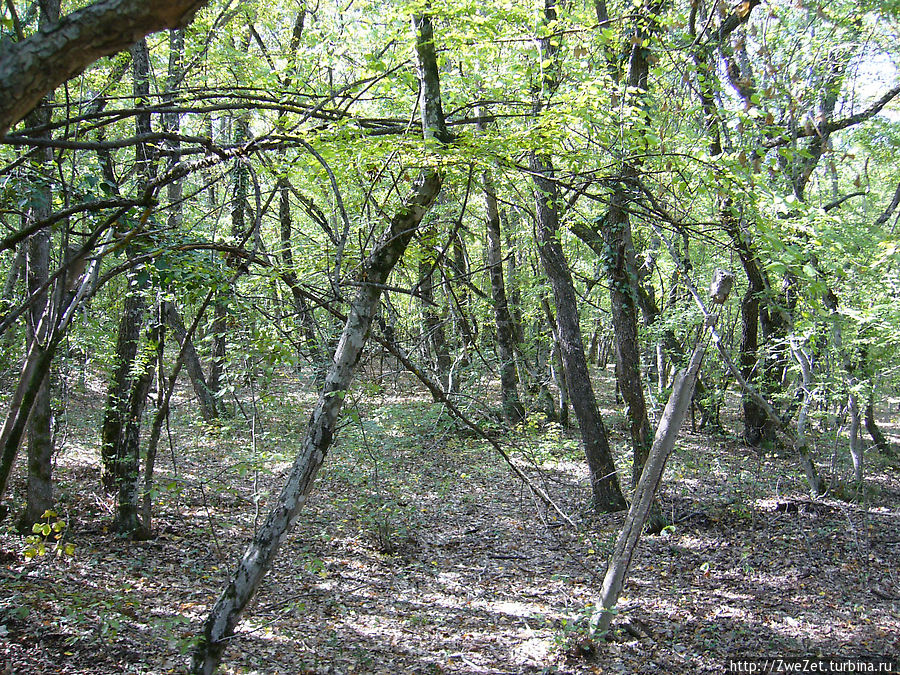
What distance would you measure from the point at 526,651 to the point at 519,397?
28.0 feet

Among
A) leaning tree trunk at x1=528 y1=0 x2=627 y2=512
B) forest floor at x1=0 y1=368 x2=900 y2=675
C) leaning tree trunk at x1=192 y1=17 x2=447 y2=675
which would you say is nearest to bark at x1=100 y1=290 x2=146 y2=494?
forest floor at x1=0 y1=368 x2=900 y2=675

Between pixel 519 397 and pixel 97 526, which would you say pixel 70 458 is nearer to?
pixel 97 526

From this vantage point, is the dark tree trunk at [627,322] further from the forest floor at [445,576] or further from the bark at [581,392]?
the forest floor at [445,576]

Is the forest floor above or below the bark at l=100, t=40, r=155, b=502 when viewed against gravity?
below

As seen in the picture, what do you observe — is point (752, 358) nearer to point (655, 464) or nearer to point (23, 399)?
point (655, 464)

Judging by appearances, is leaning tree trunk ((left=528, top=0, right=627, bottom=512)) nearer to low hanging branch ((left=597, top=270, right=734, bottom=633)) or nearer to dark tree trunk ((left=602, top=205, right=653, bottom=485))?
dark tree trunk ((left=602, top=205, right=653, bottom=485))

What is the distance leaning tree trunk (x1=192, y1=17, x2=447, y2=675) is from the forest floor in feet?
0.85

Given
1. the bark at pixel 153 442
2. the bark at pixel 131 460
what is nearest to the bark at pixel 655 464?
the bark at pixel 153 442

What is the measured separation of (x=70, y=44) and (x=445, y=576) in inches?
257

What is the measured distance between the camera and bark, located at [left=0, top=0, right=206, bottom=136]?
4.42 ft

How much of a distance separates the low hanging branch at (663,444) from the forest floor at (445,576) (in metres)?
0.66

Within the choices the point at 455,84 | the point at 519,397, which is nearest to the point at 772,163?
the point at 455,84

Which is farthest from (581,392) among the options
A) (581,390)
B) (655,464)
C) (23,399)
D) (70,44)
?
(70,44)

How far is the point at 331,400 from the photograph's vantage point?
153 inches
